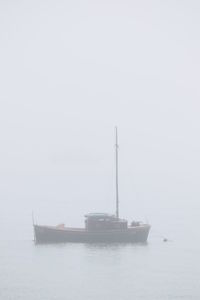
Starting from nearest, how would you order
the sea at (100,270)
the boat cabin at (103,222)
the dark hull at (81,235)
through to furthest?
the sea at (100,270) → the boat cabin at (103,222) → the dark hull at (81,235)

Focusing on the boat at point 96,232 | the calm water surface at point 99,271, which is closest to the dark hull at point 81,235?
the boat at point 96,232

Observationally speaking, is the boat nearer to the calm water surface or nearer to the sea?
the sea

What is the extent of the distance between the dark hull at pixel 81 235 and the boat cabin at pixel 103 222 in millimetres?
528

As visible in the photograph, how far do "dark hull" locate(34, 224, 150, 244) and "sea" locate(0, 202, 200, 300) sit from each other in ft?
3.67

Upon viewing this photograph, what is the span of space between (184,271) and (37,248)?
22911 mm

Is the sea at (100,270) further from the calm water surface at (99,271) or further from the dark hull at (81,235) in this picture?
the dark hull at (81,235)

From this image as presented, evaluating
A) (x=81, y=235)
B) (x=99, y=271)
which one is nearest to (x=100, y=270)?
(x=99, y=271)

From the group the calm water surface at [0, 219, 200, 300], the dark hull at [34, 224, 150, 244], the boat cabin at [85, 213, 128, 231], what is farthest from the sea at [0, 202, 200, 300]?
the boat cabin at [85, 213, 128, 231]

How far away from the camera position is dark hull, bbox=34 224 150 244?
84.5m

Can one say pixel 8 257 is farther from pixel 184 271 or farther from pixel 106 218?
pixel 184 271

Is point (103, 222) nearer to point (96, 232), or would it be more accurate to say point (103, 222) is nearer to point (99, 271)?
point (96, 232)

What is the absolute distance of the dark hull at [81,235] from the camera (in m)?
84.5

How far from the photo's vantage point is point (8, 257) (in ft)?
253

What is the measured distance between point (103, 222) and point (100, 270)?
52.7ft
